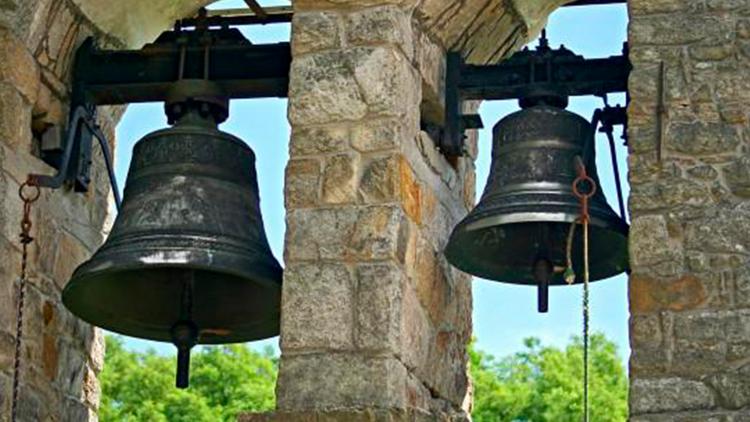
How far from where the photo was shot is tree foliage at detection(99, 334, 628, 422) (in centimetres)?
2069

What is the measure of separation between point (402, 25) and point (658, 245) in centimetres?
118

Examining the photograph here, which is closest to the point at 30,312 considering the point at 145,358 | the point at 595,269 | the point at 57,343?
the point at 57,343

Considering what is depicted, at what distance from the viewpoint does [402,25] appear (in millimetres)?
7977

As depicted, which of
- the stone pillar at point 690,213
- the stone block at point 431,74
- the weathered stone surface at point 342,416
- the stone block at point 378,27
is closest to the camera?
the weathered stone surface at point 342,416

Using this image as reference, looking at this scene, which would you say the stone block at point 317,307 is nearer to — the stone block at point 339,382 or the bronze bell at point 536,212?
the stone block at point 339,382

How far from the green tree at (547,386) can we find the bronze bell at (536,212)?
11366 mm

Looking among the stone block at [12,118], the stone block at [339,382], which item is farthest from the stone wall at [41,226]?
the stone block at [339,382]

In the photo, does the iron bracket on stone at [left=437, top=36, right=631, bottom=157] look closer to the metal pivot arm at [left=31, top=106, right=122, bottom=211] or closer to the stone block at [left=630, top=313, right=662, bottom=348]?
the stone block at [left=630, top=313, right=662, bottom=348]

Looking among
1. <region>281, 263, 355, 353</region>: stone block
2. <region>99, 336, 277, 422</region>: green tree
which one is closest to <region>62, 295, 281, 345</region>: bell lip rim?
<region>281, 263, 355, 353</region>: stone block

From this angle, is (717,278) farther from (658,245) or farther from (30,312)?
(30,312)

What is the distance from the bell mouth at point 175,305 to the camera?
832cm

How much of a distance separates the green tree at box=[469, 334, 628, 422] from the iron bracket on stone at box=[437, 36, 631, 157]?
11.4 meters

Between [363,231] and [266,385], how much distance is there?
49.7 feet

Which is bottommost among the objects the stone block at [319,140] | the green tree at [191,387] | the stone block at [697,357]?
the stone block at [697,357]
